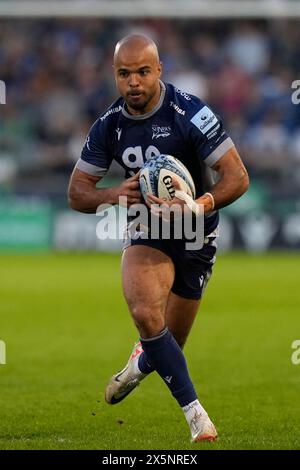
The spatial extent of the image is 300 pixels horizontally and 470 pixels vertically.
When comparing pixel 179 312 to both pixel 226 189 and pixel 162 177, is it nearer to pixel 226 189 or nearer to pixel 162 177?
pixel 226 189

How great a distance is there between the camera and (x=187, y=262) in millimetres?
6703

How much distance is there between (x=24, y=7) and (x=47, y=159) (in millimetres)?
2890

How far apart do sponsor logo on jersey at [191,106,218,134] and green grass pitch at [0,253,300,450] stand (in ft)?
5.80

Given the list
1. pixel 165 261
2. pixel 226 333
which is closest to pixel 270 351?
pixel 226 333

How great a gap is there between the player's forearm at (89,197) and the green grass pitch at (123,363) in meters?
1.33

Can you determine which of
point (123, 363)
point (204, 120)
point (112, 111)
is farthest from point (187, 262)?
point (123, 363)

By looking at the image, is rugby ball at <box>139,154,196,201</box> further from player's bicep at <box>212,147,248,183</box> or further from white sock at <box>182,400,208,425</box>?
white sock at <box>182,400,208,425</box>

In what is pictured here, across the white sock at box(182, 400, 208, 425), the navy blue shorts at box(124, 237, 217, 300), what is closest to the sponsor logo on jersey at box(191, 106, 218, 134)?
the navy blue shorts at box(124, 237, 217, 300)

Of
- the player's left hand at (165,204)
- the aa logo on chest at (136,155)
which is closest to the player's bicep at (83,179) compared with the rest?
the aa logo on chest at (136,155)

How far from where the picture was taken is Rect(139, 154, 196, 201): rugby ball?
615 cm

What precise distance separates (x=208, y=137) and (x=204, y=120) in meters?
→ 0.12

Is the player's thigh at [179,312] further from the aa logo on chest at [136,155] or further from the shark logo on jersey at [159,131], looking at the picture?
the shark logo on jersey at [159,131]
